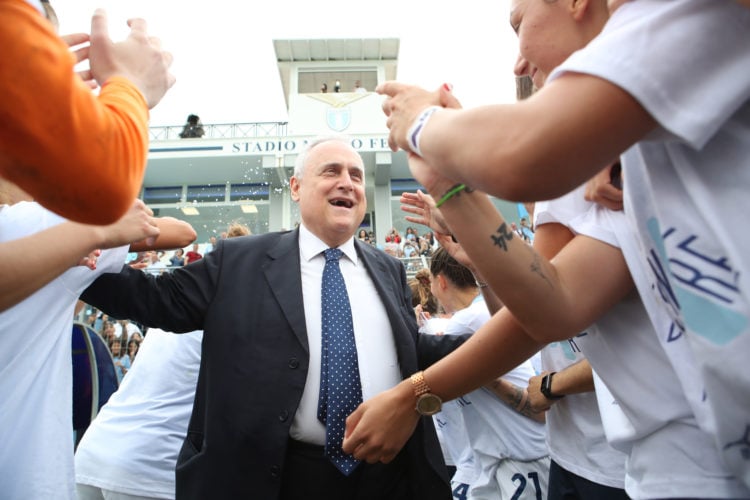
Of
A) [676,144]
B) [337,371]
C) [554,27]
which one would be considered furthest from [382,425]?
[554,27]

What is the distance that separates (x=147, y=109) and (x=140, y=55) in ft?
0.55

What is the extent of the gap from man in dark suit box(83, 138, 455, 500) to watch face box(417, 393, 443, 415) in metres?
0.45

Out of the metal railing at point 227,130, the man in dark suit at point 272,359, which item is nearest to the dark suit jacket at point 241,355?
the man in dark suit at point 272,359

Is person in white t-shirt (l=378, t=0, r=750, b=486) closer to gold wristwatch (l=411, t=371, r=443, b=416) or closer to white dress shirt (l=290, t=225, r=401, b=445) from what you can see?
gold wristwatch (l=411, t=371, r=443, b=416)

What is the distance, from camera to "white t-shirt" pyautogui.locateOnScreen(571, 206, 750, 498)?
0.82 metres

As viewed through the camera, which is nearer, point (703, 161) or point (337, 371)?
point (703, 161)

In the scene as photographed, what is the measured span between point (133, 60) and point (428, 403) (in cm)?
130

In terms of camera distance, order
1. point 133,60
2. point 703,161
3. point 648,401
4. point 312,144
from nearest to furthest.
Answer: point 703,161 → point 648,401 → point 133,60 → point 312,144

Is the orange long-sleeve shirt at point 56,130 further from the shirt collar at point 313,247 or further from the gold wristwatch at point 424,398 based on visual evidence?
the shirt collar at point 313,247

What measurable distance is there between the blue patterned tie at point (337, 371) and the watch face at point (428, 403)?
1.43 ft

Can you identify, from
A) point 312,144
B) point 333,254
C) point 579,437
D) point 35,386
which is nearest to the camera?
point 35,386

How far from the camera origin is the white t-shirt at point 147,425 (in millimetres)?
2430

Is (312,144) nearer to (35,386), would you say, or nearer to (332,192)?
(332,192)

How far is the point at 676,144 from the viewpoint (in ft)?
2.49
